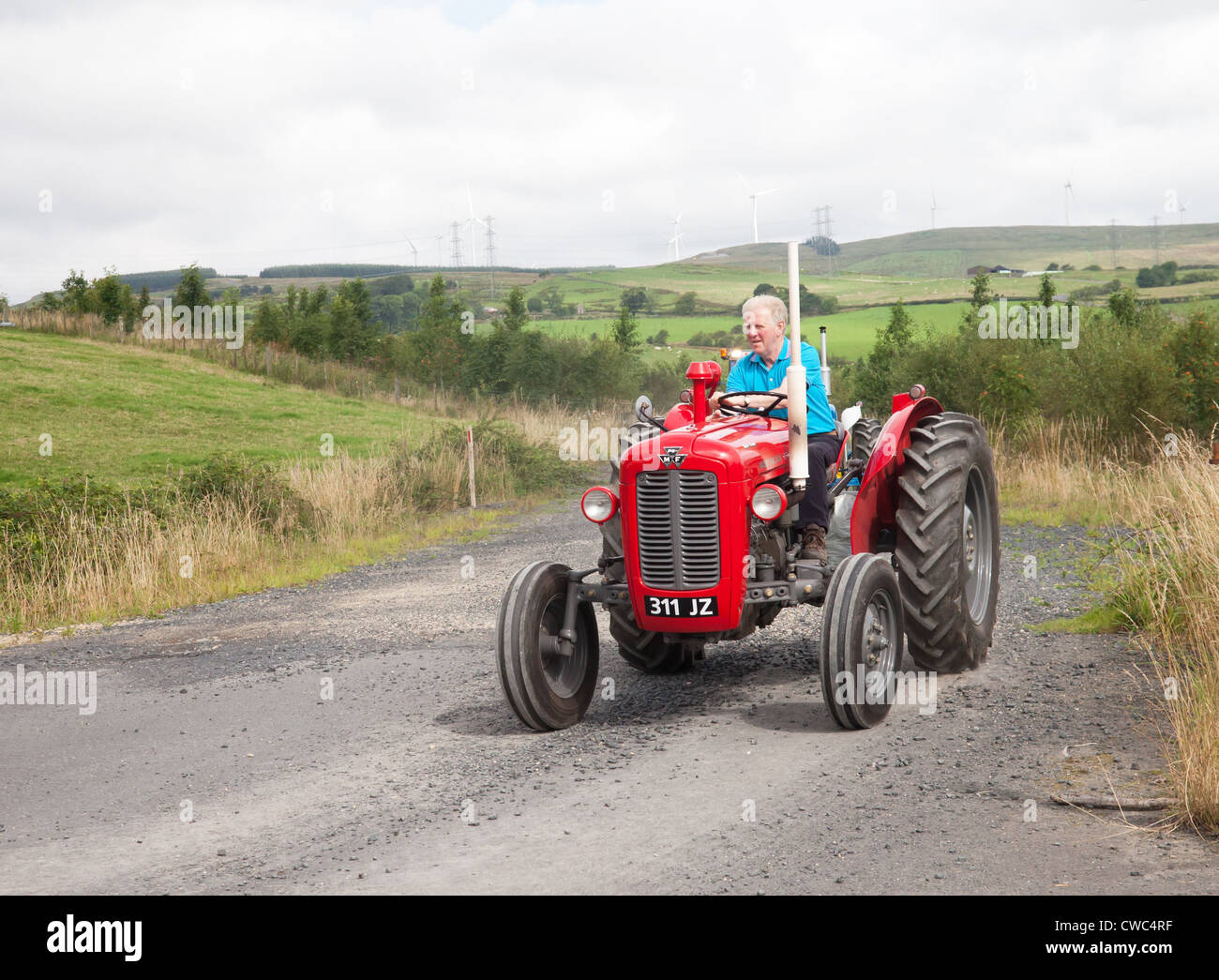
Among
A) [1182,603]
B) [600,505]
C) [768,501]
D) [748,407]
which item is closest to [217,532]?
[600,505]

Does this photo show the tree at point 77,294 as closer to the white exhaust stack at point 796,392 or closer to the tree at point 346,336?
the tree at point 346,336

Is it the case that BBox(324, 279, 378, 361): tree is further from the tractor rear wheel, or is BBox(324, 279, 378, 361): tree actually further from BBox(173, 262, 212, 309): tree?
the tractor rear wheel

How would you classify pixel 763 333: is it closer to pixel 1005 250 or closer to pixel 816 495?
pixel 816 495

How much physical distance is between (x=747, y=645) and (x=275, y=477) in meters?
→ 10.9

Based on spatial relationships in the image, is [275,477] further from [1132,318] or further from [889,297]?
[889,297]

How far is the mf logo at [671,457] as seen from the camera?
649 centimetres

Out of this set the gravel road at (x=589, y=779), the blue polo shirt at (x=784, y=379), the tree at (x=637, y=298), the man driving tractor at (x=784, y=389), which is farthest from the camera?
the tree at (x=637, y=298)

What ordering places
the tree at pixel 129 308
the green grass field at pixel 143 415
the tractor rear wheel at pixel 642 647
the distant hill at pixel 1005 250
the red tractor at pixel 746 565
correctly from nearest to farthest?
1. the red tractor at pixel 746 565
2. the tractor rear wheel at pixel 642 647
3. the green grass field at pixel 143 415
4. the tree at pixel 129 308
5. the distant hill at pixel 1005 250

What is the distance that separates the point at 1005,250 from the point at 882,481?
146109mm

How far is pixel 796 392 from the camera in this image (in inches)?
249

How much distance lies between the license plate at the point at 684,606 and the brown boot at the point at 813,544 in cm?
79

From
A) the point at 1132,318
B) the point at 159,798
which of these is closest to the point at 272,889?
the point at 159,798

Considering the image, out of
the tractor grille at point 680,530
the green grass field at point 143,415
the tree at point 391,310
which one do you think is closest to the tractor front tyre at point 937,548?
the tractor grille at point 680,530

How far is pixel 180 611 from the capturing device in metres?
12.1
